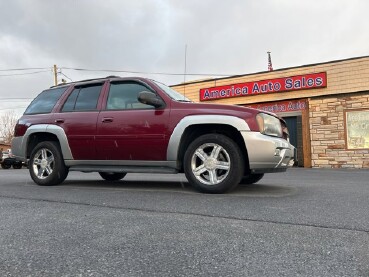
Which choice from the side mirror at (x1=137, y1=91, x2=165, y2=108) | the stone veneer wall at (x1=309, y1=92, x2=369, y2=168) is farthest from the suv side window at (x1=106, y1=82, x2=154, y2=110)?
the stone veneer wall at (x1=309, y1=92, x2=369, y2=168)

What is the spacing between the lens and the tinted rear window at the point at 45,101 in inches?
267

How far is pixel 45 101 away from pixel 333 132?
12570 millimetres

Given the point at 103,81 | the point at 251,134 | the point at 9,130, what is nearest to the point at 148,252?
the point at 251,134

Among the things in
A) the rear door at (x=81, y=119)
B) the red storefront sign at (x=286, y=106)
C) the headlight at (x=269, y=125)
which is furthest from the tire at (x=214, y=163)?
the red storefront sign at (x=286, y=106)

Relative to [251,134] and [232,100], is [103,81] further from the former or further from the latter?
[232,100]

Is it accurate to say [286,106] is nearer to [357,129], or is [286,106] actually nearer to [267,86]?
[267,86]

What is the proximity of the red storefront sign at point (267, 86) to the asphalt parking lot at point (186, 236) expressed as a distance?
40.4 feet

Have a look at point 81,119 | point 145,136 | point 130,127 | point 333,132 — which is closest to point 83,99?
point 81,119

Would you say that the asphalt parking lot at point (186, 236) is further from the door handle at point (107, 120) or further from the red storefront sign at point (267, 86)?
the red storefront sign at point (267, 86)

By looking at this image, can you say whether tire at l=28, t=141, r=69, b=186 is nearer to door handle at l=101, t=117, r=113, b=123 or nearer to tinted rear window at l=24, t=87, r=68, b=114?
tinted rear window at l=24, t=87, r=68, b=114

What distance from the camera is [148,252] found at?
270 centimetres

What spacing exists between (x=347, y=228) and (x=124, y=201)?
257cm

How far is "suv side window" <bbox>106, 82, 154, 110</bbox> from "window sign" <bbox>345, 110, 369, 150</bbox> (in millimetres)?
12165

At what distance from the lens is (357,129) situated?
15594 millimetres
